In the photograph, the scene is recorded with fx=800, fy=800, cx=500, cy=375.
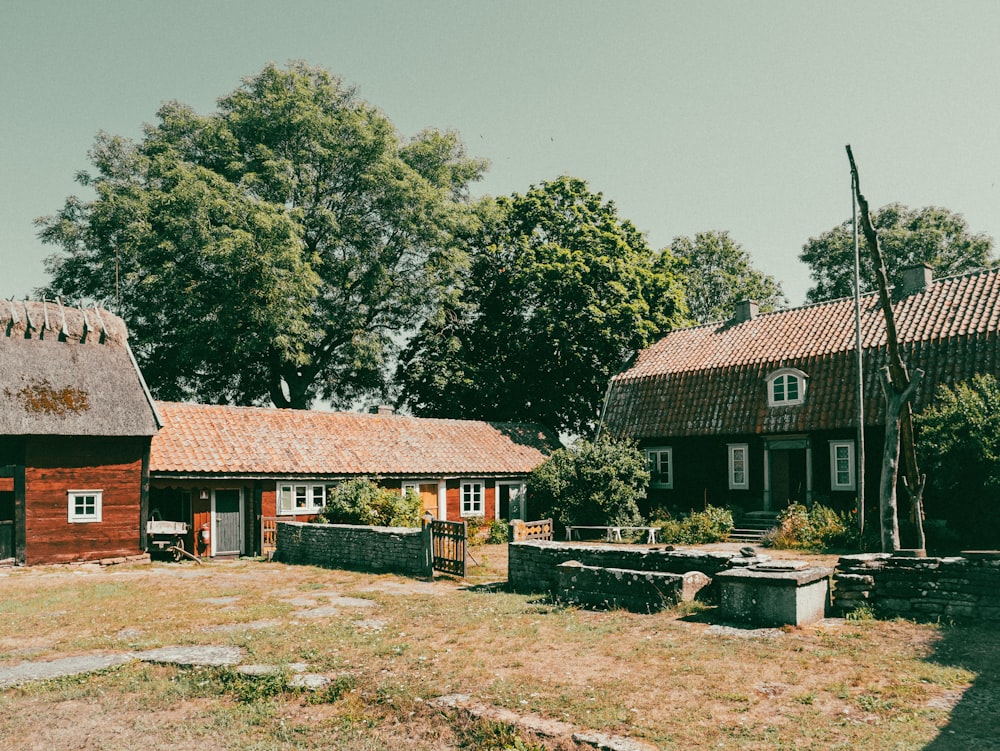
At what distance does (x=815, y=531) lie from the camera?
22.5 metres

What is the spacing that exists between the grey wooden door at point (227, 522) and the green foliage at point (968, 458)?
19686 millimetres

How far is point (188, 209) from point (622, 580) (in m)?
26.1

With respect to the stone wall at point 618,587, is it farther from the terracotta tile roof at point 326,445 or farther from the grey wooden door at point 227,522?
the grey wooden door at point 227,522

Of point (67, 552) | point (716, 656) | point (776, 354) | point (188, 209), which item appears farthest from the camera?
point (188, 209)

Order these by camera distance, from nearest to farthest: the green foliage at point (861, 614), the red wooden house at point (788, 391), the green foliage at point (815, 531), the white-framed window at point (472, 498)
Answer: the green foliage at point (861, 614) < the green foliage at point (815, 531) < the red wooden house at point (788, 391) < the white-framed window at point (472, 498)

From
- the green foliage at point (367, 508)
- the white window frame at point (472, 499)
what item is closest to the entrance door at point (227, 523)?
the green foliage at point (367, 508)

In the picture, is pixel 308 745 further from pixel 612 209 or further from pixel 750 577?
pixel 612 209

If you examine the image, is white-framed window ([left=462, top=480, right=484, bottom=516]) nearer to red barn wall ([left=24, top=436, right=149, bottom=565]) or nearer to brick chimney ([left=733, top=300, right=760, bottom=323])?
red barn wall ([left=24, top=436, right=149, bottom=565])

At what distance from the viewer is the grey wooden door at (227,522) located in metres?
24.6

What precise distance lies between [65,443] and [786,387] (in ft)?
73.9

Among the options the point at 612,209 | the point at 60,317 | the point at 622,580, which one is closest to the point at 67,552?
the point at 60,317

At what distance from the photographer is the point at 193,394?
122 ft

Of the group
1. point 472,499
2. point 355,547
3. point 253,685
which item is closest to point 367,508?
point 355,547

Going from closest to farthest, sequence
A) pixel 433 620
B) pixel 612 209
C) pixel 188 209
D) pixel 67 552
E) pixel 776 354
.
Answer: pixel 433 620
pixel 67 552
pixel 776 354
pixel 188 209
pixel 612 209
